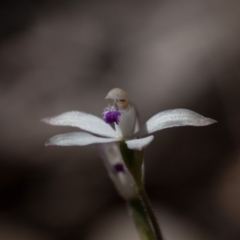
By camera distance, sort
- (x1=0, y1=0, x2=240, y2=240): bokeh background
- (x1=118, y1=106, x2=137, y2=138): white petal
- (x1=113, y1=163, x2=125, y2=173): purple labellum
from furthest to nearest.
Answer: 1. (x1=0, y1=0, x2=240, y2=240): bokeh background
2. (x1=113, y1=163, x2=125, y2=173): purple labellum
3. (x1=118, y1=106, x2=137, y2=138): white petal

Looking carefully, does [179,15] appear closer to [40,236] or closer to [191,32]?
[191,32]

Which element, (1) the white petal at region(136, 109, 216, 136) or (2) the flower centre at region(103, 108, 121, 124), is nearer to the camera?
(1) the white petal at region(136, 109, 216, 136)

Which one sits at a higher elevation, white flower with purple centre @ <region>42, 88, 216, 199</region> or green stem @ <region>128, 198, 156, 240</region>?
white flower with purple centre @ <region>42, 88, 216, 199</region>

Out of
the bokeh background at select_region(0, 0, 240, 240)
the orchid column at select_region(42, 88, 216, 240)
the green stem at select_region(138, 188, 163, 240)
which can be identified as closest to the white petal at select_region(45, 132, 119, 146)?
the orchid column at select_region(42, 88, 216, 240)

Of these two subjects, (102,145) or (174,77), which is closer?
(102,145)

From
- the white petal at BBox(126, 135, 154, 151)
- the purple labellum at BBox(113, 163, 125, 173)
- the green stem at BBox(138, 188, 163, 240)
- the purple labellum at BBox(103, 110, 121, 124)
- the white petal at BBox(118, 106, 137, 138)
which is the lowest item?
the green stem at BBox(138, 188, 163, 240)

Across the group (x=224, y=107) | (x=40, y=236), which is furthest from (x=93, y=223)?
(x=224, y=107)

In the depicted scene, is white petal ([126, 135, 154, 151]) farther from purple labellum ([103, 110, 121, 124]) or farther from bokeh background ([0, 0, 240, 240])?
bokeh background ([0, 0, 240, 240])

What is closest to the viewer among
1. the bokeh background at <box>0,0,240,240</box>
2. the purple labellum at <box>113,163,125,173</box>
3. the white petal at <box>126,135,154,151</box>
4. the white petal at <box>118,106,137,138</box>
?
the white petal at <box>126,135,154,151</box>
